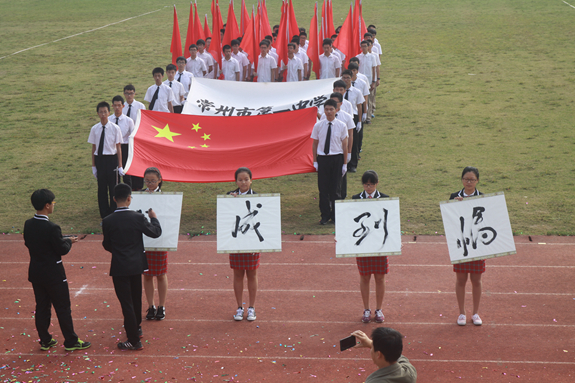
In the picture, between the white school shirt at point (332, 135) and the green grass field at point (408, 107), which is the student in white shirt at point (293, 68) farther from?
the white school shirt at point (332, 135)

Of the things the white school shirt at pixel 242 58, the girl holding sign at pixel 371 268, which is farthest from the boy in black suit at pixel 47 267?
the white school shirt at pixel 242 58

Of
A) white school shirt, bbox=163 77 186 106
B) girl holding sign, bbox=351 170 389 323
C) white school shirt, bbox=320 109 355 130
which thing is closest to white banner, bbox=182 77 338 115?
white school shirt, bbox=163 77 186 106

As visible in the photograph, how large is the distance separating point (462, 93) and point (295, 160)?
34.1 ft

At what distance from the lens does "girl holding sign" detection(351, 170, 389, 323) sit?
623 centimetres

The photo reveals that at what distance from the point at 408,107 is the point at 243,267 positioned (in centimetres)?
1189

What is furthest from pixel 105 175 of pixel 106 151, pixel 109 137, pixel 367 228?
pixel 367 228

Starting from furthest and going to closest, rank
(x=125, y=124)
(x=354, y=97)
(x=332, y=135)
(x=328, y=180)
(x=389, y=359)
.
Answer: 1. (x=354, y=97)
2. (x=125, y=124)
3. (x=328, y=180)
4. (x=332, y=135)
5. (x=389, y=359)

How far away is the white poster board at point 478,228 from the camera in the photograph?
5.99m

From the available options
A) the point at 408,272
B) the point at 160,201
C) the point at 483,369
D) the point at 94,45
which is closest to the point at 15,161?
the point at 160,201

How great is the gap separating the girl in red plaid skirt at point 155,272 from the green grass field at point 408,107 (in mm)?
3087

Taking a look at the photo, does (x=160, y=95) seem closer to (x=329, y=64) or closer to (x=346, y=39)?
(x=329, y=64)

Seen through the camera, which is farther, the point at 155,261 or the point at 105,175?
the point at 105,175

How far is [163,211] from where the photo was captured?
622 centimetres

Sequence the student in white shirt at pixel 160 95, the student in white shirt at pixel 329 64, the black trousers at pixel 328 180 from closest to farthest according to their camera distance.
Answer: the black trousers at pixel 328 180 → the student in white shirt at pixel 160 95 → the student in white shirt at pixel 329 64
